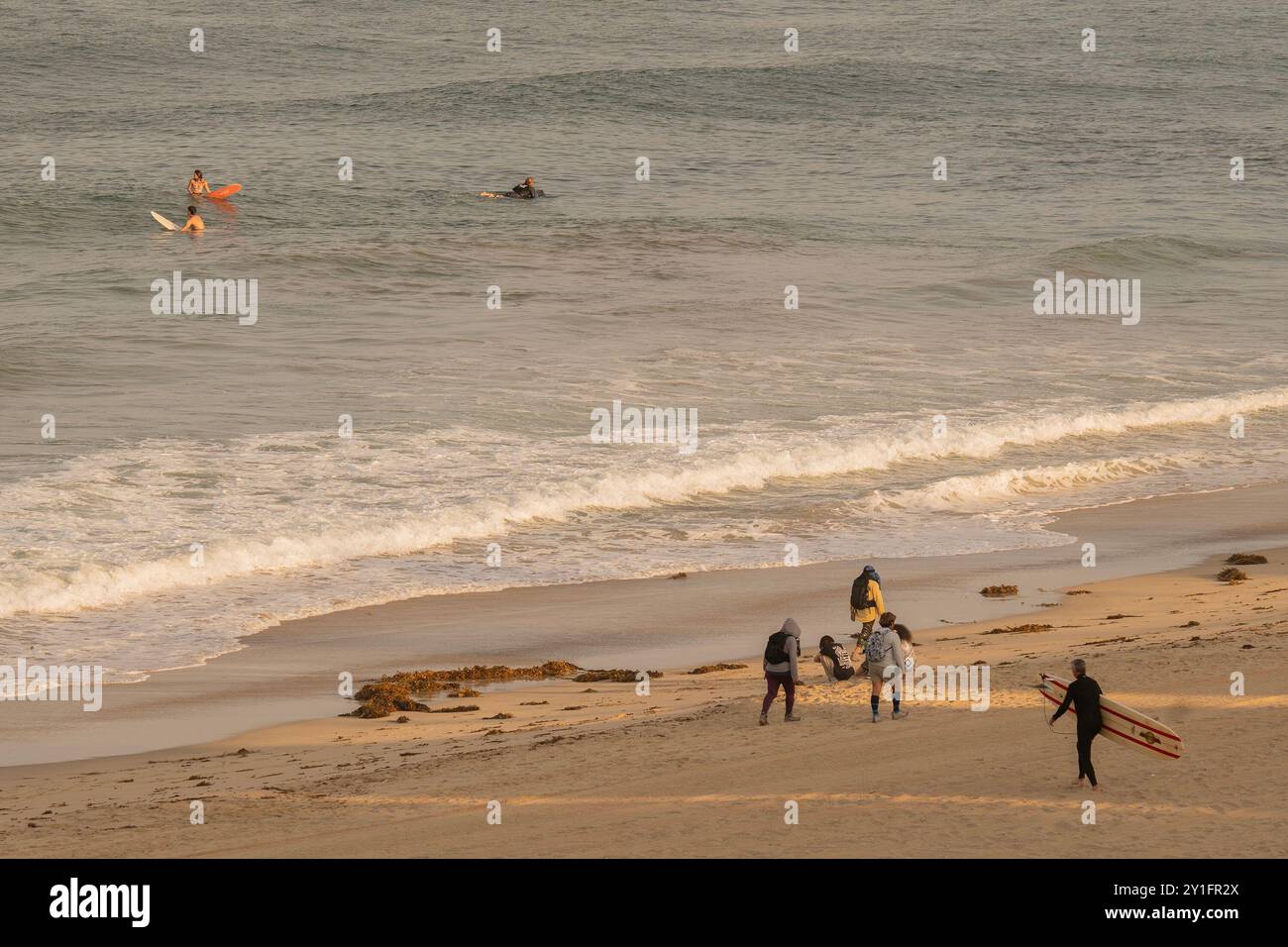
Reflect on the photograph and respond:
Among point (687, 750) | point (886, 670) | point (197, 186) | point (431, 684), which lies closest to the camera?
point (687, 750)

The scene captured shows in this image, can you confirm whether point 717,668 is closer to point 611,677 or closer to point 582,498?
point 611,677

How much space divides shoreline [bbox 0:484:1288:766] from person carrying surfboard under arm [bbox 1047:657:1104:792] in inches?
178

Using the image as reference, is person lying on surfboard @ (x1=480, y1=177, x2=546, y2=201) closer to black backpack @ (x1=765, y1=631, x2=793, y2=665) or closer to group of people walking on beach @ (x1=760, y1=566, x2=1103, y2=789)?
group of people walking on beach @ (x1=760, y1=566, x2=1103, y2=789)

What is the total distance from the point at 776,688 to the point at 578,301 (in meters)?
21.6

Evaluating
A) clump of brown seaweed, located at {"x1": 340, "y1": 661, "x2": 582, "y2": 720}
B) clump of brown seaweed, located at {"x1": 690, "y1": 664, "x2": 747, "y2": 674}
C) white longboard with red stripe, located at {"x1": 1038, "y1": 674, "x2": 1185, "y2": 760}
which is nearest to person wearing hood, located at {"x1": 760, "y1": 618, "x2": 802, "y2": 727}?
clump of brown seaweed, located at {"x1": 690, "y1": 664, "x2": 747, "y2": 674}

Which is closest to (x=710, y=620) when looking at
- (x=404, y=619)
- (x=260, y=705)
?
(x=404, y=619)

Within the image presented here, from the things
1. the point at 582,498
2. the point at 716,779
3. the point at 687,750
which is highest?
the point at 582,498

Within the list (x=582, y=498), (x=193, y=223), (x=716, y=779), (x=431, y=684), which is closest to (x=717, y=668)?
(x=431, y=684)

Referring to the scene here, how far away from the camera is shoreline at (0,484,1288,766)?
41.0 ft

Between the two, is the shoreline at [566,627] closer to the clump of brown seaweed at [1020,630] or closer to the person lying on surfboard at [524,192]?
the clump of brown seaweed at [1020,630]

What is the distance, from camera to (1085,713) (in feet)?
32.8

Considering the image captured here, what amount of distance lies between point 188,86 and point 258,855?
53.1 meters
